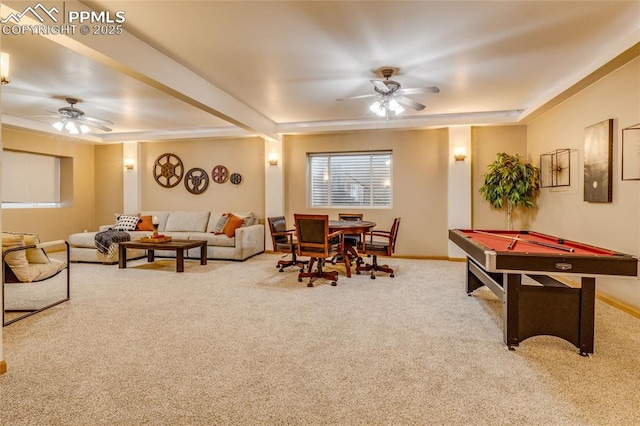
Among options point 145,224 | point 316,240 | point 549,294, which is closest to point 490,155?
point 316,240

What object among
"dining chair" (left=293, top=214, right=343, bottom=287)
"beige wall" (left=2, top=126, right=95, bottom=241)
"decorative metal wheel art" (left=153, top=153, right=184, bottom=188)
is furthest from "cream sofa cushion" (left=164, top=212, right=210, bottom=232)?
"dining chair" (left=293, top=214, right=343, bottom=287)

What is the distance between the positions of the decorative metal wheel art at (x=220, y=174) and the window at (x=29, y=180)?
3540mm

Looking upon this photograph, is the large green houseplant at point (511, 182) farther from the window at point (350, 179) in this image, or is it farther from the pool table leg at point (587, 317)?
the pool table leg at point (587, 317)

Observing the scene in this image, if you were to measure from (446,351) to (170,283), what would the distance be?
11.9ft

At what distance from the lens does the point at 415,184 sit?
673 centimetres

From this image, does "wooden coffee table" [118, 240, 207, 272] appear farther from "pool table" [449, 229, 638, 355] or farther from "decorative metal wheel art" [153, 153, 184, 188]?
"pool table" [449, 229, 638, 355]

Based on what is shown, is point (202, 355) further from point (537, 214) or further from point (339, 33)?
point (537, 214)

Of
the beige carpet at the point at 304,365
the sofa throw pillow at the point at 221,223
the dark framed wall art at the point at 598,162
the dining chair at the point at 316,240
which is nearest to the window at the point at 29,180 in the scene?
the sofa throw pillow at the point at 221,223

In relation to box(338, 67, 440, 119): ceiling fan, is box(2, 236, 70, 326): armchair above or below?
below

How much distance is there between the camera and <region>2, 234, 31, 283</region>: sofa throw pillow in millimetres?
3458

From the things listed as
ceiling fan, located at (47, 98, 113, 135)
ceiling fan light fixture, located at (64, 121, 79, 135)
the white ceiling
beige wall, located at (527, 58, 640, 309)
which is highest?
the white ceiling

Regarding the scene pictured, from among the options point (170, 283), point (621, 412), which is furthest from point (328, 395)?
point (170, 283)

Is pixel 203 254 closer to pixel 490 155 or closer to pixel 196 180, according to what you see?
pixel 196 180

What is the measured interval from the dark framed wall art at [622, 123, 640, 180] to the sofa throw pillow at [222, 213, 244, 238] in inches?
218
